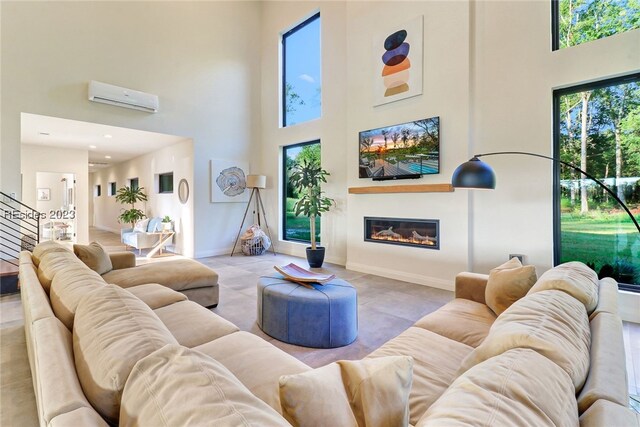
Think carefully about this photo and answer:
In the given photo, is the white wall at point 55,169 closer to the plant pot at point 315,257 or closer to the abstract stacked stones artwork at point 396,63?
the plant pot at point 315,257

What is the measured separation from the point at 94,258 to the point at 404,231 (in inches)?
151

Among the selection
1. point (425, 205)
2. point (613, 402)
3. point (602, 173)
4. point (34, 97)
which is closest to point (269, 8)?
point (34, 97)

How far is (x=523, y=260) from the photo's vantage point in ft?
11.9

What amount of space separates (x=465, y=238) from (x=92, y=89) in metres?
6.05

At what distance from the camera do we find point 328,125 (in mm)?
5879

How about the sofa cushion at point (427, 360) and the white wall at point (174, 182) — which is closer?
the sofa cushion at point (427, 360)

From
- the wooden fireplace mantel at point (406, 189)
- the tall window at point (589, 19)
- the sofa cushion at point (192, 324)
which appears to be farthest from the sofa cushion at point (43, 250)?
the tall window at point (589, 19)

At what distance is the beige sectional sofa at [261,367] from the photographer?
0.66 metres

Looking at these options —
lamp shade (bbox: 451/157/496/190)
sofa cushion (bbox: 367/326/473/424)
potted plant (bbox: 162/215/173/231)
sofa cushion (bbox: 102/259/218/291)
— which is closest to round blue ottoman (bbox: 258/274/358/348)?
sofa cushion (bbox: 367/326/473/424)

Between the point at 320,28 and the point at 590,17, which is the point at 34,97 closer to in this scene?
the point at 320,28

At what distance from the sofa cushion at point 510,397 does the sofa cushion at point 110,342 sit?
76 cm

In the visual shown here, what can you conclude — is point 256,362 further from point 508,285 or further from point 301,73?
point 301,73

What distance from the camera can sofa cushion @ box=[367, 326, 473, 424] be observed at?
3.95 ft

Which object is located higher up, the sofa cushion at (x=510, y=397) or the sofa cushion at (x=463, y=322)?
the sofa cushion at (x=510, y=397)
